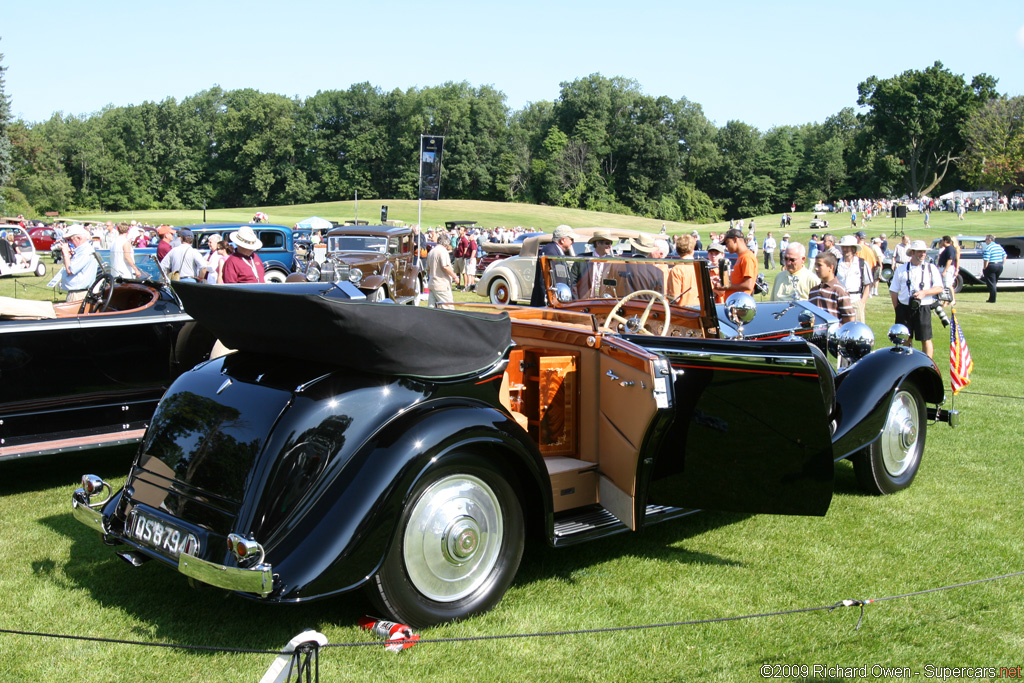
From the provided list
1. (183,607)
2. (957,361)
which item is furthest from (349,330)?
(957,361)

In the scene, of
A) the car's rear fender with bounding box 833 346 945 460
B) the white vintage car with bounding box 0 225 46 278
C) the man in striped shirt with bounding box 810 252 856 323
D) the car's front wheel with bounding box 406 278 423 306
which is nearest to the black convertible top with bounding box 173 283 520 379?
the car's rear fender with bounding box 833 346 945 460

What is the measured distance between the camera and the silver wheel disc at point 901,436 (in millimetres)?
5504

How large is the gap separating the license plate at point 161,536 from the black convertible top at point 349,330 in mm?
842

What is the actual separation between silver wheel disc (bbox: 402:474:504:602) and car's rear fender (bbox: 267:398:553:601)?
16 centimetres

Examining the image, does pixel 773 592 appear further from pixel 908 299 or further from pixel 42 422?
pixel 908 299

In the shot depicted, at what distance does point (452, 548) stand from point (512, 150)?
9978 cm

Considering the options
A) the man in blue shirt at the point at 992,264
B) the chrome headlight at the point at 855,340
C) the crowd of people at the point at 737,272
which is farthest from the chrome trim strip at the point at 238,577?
the man in blue shirt at the point at 992,264

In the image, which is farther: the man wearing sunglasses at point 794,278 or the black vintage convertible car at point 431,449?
the man wearing sunglasses at point 794,278

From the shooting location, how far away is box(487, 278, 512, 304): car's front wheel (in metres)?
19.2

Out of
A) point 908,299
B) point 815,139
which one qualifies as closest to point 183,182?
point 815,139

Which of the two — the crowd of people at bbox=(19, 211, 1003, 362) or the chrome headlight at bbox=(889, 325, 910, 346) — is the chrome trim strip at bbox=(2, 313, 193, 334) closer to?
the crowd of people at bbox=(19, 211, 1003, 362)

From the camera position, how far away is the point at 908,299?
31.5 ft

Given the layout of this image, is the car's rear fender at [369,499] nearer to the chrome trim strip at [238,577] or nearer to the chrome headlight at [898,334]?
the chrome trim strip at [238,577]

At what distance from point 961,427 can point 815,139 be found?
113748mm
